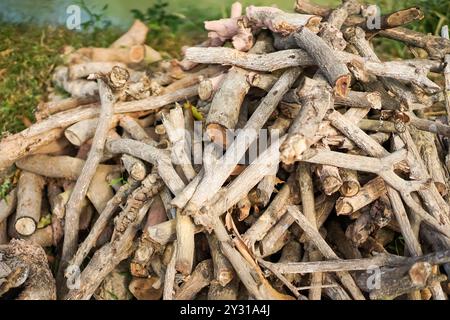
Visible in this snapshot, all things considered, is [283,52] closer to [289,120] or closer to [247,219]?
[289,120]

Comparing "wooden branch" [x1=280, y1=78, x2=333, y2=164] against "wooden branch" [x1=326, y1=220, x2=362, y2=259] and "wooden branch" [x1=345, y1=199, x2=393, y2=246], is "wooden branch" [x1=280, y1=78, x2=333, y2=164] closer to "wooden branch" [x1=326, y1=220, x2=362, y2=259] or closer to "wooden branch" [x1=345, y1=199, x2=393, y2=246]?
"wooden branch" [x1=345, y1=199, x2=393, y2=246]

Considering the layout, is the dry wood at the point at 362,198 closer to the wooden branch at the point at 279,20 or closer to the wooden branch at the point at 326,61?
the wooden branch at the point at 326,61

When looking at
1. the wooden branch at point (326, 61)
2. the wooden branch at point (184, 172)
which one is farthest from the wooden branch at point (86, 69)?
the wooden branch at point (326, 61)

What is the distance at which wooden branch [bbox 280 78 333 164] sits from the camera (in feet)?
9.80

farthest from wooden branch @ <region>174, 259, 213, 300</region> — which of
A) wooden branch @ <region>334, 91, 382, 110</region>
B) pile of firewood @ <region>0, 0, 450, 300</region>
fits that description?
wooden branch @ <region>334, 91, 382, 110</region>

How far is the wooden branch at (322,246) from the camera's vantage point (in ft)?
10.8

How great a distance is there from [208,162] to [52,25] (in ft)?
10.1

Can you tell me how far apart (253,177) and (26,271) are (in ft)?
4.24

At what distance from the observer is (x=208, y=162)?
3.48 m

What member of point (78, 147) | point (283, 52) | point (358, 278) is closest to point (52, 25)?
point (78, 147)

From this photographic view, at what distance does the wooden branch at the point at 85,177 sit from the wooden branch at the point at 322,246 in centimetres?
128

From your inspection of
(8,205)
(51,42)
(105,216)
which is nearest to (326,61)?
(105,216)

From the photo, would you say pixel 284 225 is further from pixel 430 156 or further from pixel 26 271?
pixel 26 271
